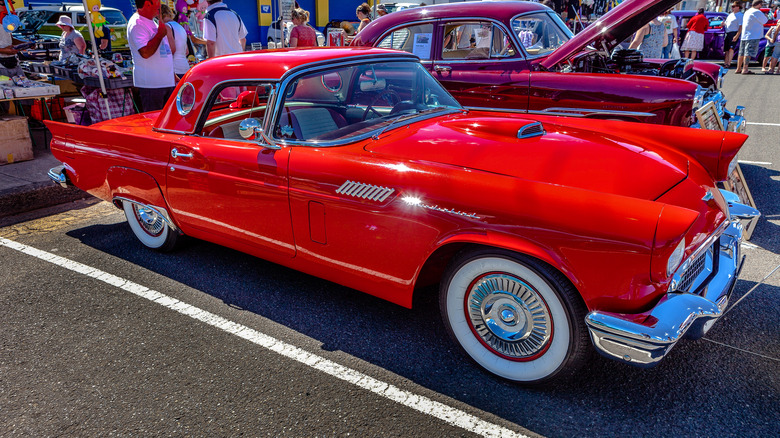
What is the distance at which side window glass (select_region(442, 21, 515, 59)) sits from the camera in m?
5.33

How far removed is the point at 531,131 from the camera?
289 cm

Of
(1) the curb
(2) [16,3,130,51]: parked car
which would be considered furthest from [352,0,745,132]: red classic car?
(2) [16,3,130,51]: parked car

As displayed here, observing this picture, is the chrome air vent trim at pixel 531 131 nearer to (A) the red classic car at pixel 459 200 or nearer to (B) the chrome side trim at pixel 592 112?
(A) the red classic car at pixel 459 200

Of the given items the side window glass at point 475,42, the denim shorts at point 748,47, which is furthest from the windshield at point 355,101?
the denim shorts at point 748,47

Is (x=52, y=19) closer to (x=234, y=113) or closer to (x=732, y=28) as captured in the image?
(x=234, y=113)

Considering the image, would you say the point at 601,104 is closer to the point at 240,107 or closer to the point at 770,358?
the point at 770,358

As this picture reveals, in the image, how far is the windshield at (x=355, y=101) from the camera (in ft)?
10.1

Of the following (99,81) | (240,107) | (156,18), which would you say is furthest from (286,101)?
(99,81)

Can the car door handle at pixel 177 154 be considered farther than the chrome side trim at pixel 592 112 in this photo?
No

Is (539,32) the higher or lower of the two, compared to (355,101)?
higher

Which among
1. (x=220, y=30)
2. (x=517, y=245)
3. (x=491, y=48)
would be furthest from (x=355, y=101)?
(x=220, y=30)

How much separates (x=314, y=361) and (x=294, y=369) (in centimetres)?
11

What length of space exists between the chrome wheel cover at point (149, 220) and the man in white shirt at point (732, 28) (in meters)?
15.7

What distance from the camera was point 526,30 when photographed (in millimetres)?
5398
